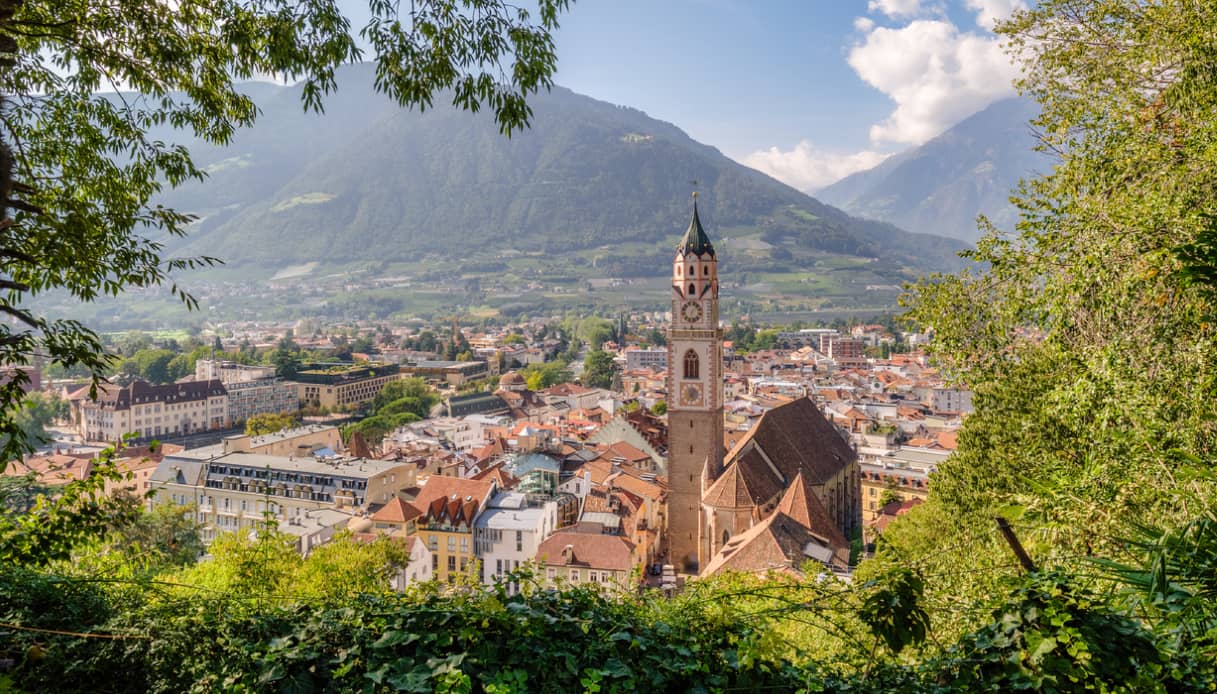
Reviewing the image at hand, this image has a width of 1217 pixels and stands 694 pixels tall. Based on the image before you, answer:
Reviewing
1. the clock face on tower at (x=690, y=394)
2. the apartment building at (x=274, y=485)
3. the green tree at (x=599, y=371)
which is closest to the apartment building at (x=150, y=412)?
the apartment building at (x=274, y=485)

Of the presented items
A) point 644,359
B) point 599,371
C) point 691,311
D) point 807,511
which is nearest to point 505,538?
point 807,511

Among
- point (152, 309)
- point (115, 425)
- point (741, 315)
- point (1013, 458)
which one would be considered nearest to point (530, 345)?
point (741, 315)

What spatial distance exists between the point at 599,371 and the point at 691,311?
54.1 meters

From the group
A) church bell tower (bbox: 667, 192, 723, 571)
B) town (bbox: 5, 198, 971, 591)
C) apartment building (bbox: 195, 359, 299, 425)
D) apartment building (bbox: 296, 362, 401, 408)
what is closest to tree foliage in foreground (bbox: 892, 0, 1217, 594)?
town (bbox: 5, 198, 971, 591)

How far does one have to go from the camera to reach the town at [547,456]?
18.3 m

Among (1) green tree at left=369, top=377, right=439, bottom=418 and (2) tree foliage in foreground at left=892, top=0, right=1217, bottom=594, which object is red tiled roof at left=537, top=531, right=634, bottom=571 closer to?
(2) tree foliage in foreground at left=892, top=0, right=1217, bottom=594

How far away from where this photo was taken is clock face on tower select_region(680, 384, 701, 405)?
71.5 feet

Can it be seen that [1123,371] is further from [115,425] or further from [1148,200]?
[115,425]

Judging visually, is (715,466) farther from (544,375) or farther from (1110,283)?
(544,375)

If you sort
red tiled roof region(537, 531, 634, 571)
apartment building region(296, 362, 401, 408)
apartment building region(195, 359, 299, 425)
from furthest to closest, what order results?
apartment building region(296, 362, 401, 408), apartment building region(195, 359, 299, 425), red tiled roof region(537, 531, 634, 571)

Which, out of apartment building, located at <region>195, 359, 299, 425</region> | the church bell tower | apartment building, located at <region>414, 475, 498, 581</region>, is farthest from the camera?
apartment building, located at <region>195, 359, 299, 425</region>

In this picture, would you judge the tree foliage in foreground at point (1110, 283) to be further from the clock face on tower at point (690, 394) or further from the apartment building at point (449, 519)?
the apartment building at point (449, 519)

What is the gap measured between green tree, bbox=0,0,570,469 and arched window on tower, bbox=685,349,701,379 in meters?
18.1

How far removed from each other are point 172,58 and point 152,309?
154 meters
